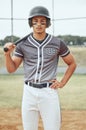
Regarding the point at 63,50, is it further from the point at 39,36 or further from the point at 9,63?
the point at 9,63

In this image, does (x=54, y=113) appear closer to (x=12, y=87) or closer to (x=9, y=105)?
(x=9, y=105)

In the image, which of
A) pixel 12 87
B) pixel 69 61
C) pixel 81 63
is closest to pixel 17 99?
pixel 12 87

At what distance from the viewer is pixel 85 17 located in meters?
13.2

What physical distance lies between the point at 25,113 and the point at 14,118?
343cm

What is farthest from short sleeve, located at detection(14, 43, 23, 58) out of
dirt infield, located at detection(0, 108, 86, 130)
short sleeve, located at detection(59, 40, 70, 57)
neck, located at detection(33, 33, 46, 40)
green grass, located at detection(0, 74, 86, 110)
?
green grass, located at detection(0, 74, 86, 110)

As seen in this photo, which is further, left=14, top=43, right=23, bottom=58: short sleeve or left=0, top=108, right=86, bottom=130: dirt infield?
left=0, top=108, right=86, bottom=130: dirt infield

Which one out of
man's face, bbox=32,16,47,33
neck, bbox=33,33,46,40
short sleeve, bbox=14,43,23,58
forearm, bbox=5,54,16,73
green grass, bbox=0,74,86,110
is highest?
man's face, bbox=32,16,47,33

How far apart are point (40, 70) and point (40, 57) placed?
0.09 meters

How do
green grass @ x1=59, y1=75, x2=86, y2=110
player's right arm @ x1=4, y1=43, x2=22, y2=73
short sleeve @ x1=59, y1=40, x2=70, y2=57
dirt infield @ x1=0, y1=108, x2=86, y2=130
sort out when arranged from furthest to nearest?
green grass @ x1=59, y1=75, x2=86, y2=110 < dirt infield @ x1=0, y1=108, x2=86, y2=130 < short sleeve @ x1=59, y1=40, x2=70, y2=57 < player's right arm @ x1=4, y1=43, x2=22, y2=73

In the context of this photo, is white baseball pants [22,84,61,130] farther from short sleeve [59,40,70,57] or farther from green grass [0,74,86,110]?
green grass [0,74,86,110]

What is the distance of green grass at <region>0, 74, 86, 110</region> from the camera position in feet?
25.1

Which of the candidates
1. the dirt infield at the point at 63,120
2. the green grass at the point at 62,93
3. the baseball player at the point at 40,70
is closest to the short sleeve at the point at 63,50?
the baseball player at the point at 40,70

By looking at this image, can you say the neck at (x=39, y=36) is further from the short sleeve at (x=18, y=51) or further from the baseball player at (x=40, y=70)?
the short sleeve at (x=18, y=51)

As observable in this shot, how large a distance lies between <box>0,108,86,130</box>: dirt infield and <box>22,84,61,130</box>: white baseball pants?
8.56 ft
